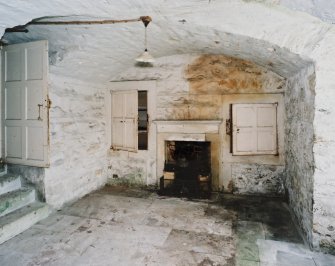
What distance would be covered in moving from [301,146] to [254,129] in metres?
1.52

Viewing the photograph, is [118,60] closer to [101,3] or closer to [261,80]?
[101,3]

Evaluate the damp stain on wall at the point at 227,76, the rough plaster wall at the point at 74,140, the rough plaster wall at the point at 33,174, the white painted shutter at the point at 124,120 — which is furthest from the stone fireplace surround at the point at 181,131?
the rough plaster wall at the point at 33,174

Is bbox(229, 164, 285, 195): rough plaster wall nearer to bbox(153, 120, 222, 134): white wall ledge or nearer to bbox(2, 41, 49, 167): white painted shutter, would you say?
bbox(153, 120, 222, 134): white wall ledge

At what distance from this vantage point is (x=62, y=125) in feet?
15.5

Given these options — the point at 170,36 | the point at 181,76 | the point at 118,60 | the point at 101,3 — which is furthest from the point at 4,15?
the point at 181,76

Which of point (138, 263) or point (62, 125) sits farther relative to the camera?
point (62, 125)

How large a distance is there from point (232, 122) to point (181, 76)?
149 centimetres

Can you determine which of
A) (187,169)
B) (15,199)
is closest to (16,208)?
(15,199)

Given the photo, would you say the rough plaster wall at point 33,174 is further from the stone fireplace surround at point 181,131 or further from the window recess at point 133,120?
the stone fireplace surround at point 181,131

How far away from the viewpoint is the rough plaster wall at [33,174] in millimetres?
4293

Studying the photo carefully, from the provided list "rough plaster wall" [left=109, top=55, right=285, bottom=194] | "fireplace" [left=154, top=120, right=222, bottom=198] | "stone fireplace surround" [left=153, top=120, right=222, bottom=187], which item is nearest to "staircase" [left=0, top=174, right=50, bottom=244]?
"rough plaster wall" [left=109, top=55, right=285, bottom=194]

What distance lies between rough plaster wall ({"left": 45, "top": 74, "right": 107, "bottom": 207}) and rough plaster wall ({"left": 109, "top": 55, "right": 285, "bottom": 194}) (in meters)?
0.73

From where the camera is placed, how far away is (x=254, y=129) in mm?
5277

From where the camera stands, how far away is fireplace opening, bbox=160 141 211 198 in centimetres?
528
